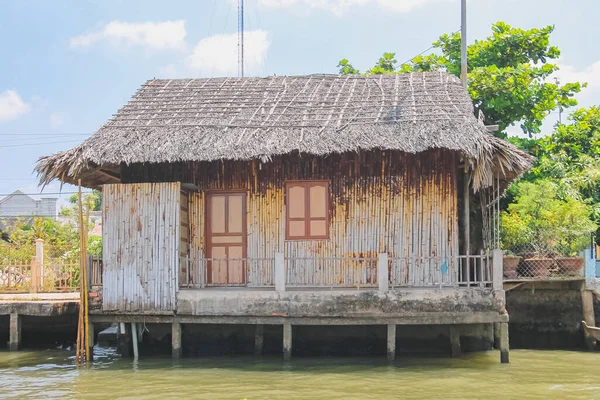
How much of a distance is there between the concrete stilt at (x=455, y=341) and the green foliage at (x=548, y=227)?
4.01 metres

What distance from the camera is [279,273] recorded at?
1231 cm

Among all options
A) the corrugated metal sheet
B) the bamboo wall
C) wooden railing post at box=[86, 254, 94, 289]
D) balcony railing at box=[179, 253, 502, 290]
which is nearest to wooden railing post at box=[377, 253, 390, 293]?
balcony railing at box=[179, 253, 502, 290]

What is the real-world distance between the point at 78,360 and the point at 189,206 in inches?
141

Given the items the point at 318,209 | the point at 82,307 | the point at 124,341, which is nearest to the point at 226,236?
the point at 318,209

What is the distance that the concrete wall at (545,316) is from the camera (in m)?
16.3

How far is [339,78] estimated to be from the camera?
16641mm

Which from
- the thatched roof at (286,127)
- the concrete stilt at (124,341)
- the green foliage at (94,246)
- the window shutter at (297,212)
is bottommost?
the concrete stilt at (124,341)

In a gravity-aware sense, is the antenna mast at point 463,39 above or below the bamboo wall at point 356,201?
above

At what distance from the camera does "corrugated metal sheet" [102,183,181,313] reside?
504 inches

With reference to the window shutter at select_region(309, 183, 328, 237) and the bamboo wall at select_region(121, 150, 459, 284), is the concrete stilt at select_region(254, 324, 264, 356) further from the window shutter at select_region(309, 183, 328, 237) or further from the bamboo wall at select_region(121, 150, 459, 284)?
the window shutter at select_region(309, 183, 328, 237)

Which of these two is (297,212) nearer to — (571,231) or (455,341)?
(455,341)

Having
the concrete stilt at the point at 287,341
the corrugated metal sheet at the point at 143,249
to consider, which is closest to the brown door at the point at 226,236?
the corrugated metal sheet at the point at 143,249

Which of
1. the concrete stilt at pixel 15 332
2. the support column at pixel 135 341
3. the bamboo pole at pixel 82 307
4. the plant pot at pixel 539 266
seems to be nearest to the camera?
the bamboo pole at pixel 82 307

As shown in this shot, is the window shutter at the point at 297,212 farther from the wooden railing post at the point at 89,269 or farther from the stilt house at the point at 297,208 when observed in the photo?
the wooden railing post at the point at 89,269
